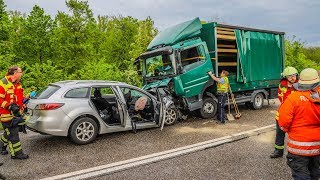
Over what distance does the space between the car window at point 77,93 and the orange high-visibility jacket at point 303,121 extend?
4830 mm

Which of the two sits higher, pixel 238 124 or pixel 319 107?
pixel 319 107

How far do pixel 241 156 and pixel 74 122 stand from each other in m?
3.72

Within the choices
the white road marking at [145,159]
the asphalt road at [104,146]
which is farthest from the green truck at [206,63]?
the white road marking at [145,159]

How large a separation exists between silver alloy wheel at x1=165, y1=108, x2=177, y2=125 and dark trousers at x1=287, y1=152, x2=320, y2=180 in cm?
542

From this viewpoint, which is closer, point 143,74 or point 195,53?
point 195,53

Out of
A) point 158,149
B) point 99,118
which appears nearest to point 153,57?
point 99,118

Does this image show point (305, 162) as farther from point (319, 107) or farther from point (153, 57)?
point (153, 57)

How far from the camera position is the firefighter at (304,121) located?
11.9 ft

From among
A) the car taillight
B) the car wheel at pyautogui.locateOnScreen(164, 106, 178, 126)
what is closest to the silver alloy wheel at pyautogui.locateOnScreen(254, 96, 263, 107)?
the car wheel at pyautogui.locateOnScreen(164, 106, 178, 126)

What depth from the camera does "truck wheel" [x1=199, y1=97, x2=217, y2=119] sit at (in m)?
10.2

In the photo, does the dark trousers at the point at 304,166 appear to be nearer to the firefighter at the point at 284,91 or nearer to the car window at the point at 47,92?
the firefighter at the point at 284,91

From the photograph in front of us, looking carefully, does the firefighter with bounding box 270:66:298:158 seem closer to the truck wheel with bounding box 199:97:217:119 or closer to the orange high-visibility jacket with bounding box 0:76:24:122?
the truck wheel with bounding box 199:97:217:119

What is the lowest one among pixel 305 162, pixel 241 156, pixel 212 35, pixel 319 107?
pixel 241 156

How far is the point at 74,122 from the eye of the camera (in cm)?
682
